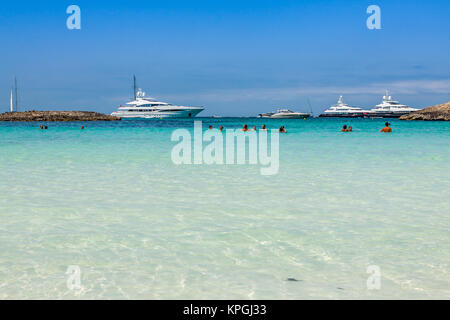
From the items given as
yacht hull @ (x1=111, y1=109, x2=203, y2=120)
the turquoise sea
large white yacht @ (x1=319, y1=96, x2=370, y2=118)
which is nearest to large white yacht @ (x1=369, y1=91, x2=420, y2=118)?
large white yacht @ (x1=319, y1=96, x2=370, y2=118)

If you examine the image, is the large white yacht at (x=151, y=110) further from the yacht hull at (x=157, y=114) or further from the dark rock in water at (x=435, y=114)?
the dark rock in water at (x=435, y=114)

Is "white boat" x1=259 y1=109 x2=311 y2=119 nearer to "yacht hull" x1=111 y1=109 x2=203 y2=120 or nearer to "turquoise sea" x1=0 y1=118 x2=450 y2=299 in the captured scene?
"yacht hull" x1=111 y1=109 x2=203 y2=120

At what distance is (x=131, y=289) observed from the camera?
4891 mm

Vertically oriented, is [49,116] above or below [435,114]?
above

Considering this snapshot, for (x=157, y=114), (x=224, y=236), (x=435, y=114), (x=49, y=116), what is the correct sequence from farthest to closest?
(x=157, y=114), (x=49, y=116), (x=435, y=114), (x=224, y=236)

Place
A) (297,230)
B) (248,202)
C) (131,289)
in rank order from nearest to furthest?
(131,289) → (297,230) → (248,202)

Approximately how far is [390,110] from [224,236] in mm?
175507

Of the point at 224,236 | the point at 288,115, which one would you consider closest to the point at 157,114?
the point at 288,115

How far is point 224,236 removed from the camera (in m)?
7.00

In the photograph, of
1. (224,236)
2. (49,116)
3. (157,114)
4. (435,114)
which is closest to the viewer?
(224,236)

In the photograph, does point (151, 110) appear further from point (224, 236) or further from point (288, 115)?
point (224, 236)
